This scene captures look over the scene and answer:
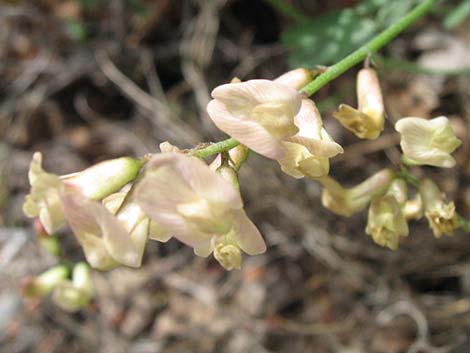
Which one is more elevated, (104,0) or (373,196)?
(373,196)

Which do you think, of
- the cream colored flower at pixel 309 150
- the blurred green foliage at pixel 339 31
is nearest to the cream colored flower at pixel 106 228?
the cream colored flower at pixel 309 150

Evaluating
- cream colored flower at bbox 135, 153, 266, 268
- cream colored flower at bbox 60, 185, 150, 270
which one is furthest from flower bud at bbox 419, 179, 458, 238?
cream colored flower at bbox 60, 185, 150, 270

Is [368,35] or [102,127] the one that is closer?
[368,35]

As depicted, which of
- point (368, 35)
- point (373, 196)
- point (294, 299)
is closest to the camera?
point (373, 196)

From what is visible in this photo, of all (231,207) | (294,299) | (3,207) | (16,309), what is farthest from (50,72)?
(231,207)

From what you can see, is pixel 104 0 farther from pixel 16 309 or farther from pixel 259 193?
pixel 16 309

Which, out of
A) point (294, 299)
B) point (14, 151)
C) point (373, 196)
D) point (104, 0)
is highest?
point (373, 196)

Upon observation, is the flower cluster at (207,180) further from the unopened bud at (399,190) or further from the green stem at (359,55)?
the unopened bud at (399,190)

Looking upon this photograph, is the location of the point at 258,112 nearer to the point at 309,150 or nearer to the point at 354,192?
the point at 309,150
